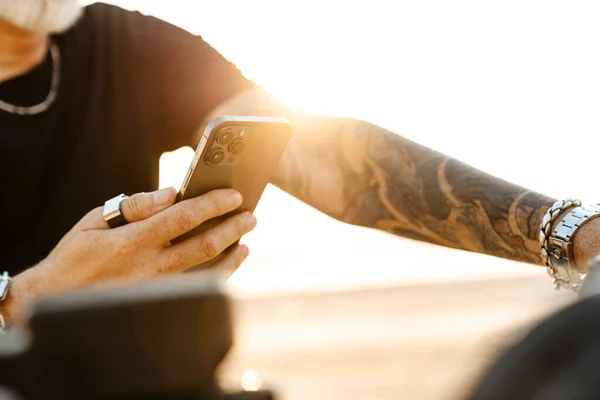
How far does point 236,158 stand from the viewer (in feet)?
6.19

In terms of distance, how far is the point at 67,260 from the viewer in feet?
6.11

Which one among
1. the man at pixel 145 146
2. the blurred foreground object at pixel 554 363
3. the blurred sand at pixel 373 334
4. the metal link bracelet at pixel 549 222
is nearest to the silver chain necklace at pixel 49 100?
the man at pixel 145 146

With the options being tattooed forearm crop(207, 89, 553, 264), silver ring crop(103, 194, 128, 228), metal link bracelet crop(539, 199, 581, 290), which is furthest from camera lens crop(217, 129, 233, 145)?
metal link bracelet crop(539, 199, 581, 290)

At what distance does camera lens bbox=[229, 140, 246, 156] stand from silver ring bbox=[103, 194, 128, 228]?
11.7 inches

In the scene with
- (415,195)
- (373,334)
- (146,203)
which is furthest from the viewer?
(373,334)

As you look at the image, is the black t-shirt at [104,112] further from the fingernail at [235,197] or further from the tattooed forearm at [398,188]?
the fingernail at [235,197]

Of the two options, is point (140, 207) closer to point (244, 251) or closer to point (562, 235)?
point (244, 251)

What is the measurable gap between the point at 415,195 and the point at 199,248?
0.76 meters

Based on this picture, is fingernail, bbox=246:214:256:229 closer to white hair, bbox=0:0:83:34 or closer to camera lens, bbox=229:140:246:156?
camera lens, bbox=229:140:246:156

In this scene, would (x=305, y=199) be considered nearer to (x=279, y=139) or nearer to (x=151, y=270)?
(x=279, y=139)

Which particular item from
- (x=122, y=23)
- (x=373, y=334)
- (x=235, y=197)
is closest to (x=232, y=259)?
(x=235, y=197)

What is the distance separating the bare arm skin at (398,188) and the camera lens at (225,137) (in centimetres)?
66

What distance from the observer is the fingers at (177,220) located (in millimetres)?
1782

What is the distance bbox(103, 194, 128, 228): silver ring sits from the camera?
1817 millimetres
